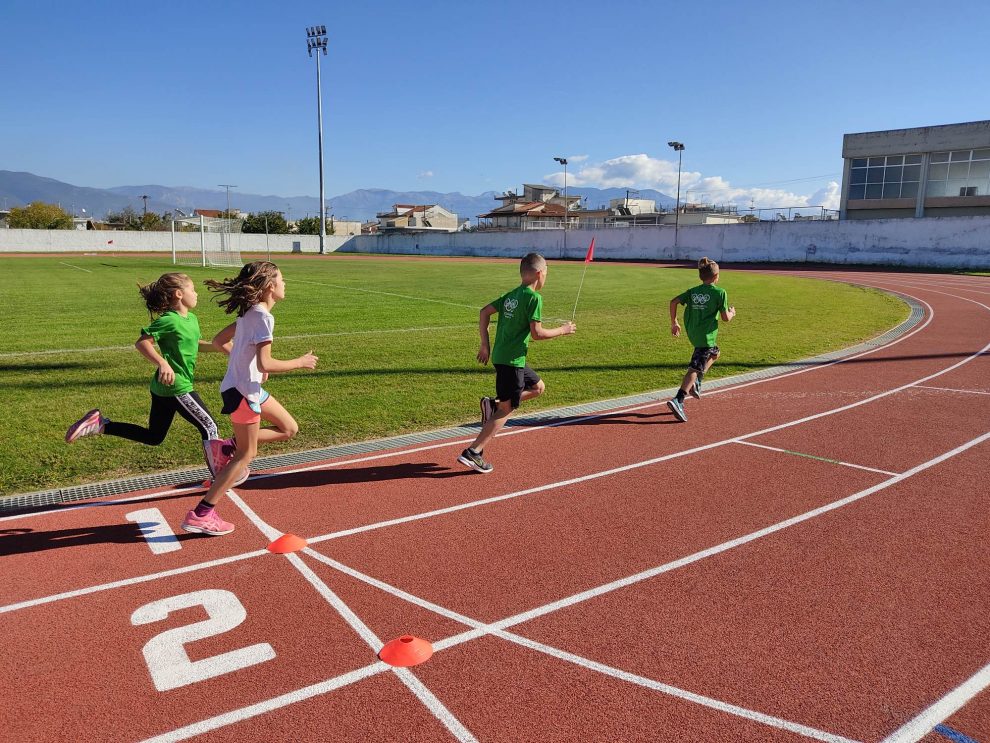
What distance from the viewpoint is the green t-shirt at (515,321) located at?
622cm

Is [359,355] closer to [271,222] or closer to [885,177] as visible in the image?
[885,177]

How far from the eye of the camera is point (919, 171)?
53.0 m

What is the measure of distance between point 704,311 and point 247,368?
5952mm

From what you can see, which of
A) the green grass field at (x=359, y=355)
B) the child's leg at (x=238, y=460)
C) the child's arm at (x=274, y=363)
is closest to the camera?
the child's arm at (x=274, y=363)

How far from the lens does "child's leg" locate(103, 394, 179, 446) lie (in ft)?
18.3

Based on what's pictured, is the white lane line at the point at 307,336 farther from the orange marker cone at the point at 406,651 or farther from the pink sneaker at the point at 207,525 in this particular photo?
the orange marker cone at the point at 406,651

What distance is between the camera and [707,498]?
5.99 metres

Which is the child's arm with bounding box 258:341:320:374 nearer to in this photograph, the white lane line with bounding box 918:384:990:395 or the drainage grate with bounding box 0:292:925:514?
the drainage grate with bounding box 0:292:925:514

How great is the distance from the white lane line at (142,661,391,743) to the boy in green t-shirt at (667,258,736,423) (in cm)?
591

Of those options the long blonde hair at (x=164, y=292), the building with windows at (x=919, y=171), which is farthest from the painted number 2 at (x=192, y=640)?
the building with windows at (x=919, y=171)

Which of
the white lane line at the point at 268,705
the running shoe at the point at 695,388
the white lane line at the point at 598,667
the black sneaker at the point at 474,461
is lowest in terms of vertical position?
the white lane line at the point at 268,705

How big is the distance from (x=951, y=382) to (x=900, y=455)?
4.70 m

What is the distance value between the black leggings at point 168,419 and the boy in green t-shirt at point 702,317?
5.40m

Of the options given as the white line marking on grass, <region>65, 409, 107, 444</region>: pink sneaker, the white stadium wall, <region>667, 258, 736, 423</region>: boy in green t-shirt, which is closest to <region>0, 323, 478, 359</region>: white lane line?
the white line marking on grass
